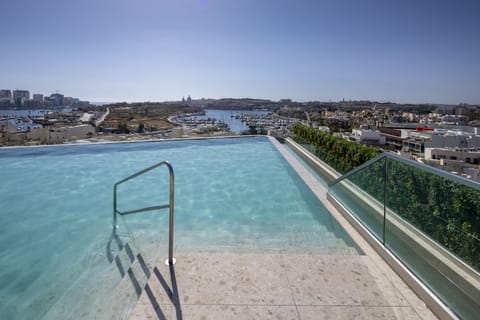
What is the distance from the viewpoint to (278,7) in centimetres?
1055

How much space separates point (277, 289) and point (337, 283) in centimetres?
48

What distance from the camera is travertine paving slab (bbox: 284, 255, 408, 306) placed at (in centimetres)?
179

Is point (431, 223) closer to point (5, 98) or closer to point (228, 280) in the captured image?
point (228, 280)

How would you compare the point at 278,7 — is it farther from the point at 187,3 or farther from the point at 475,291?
the point at 475,291

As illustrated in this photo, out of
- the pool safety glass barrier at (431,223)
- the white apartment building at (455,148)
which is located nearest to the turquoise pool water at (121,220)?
the pool safety glass barrier at (431,223)

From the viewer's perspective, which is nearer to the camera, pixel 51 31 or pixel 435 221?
pixel 435 221

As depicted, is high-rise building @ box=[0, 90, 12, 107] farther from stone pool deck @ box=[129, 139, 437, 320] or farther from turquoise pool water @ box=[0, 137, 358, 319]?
stone pool deck @ box=[129, 139, 437, 320]

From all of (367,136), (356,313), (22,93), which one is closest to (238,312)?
(356,313)

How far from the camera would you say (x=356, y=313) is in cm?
166

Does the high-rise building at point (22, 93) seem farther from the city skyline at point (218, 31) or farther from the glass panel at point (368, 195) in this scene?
the glass panel at point (368, 195)

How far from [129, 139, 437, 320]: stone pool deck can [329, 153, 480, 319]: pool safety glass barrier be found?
0.21 m

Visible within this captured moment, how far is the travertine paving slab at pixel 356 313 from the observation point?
5.35 feet

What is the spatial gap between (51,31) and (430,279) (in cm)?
1364

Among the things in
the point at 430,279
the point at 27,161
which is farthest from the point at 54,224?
the point at 27,161
